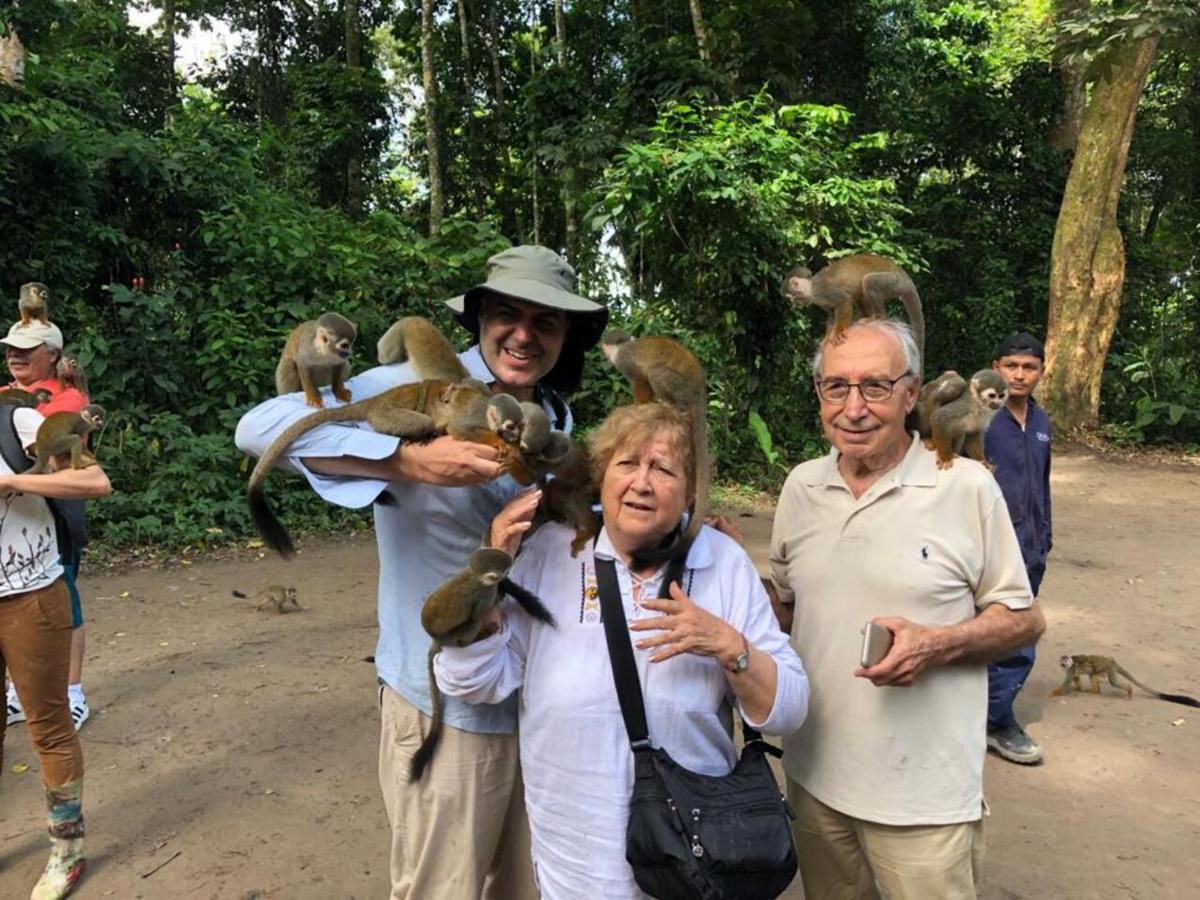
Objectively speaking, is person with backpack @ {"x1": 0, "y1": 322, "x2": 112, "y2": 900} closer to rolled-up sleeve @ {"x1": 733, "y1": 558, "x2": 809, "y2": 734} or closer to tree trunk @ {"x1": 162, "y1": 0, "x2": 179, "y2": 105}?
rolled-up sleeve @ {"x1": 733, "y1": 558, "x2": 809, "y2": 734}

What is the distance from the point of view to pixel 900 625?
157 centimetres

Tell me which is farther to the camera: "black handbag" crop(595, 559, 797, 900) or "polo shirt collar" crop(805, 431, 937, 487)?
"polo shirt collar" crop(805, 431, 937, 487)

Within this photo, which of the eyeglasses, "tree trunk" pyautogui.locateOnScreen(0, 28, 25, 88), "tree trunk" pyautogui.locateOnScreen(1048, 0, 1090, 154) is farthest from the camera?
"tree trunk" pyautogui.locateOnScreen(1048, 0, 1090, 154)

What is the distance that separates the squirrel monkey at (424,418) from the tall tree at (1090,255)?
11557 millimetres

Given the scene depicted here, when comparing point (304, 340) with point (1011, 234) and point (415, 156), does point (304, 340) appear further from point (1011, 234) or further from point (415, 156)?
point (415, 156)

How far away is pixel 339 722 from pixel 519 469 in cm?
284

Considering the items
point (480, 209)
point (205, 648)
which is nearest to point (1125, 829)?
point (205, 648)

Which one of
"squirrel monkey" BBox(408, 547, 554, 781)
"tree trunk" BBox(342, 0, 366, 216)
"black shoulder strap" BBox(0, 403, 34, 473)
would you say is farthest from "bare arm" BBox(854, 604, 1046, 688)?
"tree trunk" BBox(342, 0, 366, 216)

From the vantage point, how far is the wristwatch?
4.58 ft

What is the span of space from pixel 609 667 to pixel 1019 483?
2.96 meters

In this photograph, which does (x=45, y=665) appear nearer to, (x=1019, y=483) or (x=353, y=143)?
(x=1019, y=483)

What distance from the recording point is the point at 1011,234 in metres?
14.1

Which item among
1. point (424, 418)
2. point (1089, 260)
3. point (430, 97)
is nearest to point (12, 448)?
point (424, 418)

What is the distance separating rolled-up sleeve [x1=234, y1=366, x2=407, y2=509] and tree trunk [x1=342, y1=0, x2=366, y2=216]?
46.4ft
